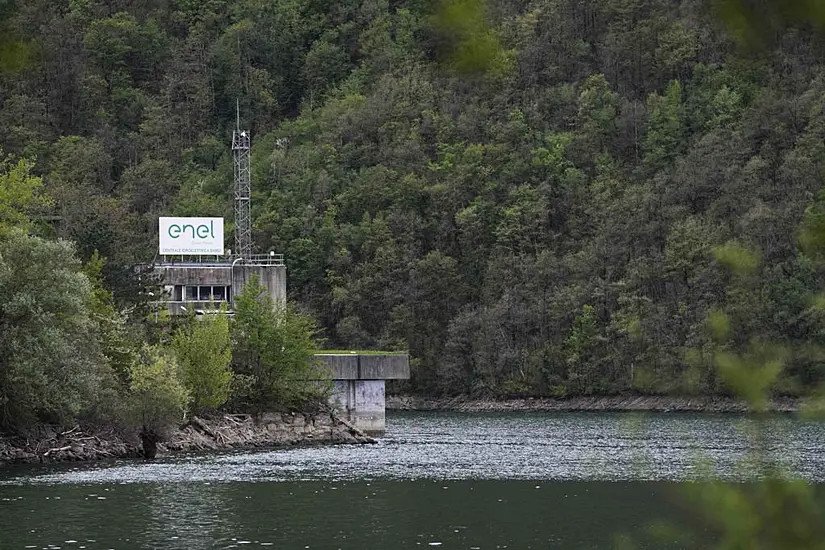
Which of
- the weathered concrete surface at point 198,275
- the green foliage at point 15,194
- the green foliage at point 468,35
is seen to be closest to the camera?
the green foliage at point 468,35

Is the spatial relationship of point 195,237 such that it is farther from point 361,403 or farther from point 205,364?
point 205,364

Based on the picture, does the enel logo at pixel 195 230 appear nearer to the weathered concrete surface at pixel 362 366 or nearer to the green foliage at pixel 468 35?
the weathered concrete surface at pixel 362 366

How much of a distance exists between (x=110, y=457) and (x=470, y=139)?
93516 mm

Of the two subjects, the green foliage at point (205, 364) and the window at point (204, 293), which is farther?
the window at point (204, 293)

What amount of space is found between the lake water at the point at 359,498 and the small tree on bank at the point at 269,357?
6136 millimetres

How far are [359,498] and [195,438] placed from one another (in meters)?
23.3

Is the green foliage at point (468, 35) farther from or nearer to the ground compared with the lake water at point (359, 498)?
farther from the ground

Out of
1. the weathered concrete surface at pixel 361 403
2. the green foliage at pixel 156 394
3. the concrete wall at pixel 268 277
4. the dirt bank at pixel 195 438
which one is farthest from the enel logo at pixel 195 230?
the green foliage at pixel 156 394

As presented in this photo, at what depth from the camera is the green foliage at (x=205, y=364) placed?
65562 millimetres

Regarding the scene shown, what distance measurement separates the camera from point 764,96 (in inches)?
5256

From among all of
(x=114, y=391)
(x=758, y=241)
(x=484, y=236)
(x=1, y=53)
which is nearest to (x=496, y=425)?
(x=758, y=241)

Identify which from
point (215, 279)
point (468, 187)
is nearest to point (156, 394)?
point (215, 279)

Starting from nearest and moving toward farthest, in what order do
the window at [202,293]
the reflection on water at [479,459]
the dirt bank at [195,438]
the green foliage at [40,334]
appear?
1. the reflection on water at [479,459]
2. the green foliage at [40,334]
3. the dirt bank at [195,438]
4. the window at [202,293]

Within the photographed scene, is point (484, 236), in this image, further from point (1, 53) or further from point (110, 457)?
point (1, 53)
